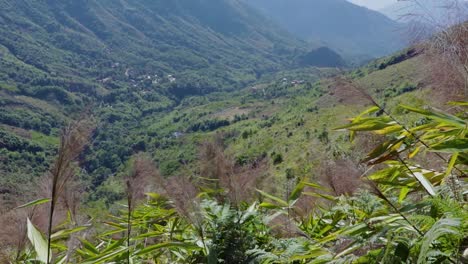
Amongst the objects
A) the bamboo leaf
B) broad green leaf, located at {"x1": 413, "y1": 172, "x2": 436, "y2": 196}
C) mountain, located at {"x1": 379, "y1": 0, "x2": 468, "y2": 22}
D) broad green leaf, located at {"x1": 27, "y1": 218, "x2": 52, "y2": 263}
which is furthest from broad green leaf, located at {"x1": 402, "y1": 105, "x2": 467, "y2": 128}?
broad green leaf, located at {"x1": 27, "y1": 218, "x2": 52, "y2": 263}

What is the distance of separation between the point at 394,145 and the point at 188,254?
3.28ft

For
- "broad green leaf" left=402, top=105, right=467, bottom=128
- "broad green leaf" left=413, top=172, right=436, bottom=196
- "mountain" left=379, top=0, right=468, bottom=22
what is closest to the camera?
"broad green leaf" left=402, top=105, right=467, bottom=128

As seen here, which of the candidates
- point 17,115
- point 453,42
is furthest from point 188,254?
point 17,115

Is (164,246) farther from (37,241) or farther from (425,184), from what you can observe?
(425,184)

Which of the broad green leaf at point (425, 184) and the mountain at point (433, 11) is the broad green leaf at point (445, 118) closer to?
the broad green leaf at point (425, 184)

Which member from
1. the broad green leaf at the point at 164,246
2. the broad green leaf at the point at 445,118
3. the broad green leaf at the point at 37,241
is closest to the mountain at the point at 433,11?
the broad green leaf at the point at 445,118

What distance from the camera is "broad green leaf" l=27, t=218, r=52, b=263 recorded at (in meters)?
1.82

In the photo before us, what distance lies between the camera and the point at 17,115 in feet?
300

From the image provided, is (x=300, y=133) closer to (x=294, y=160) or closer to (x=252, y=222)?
(x=294, y=160)

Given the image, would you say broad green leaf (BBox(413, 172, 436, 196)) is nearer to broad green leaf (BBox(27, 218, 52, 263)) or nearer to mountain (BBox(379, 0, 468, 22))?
mountain (BBox(379, 0, 468, 22))

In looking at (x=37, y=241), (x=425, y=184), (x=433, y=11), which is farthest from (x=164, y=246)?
(x=433, y=11)

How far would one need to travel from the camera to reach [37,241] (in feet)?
6.11

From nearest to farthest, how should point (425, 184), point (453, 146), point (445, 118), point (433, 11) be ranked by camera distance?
point (453, 146) → point (445, 118) → point (425, 184) → point (433, 11)

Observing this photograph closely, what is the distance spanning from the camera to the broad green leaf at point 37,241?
5.96ft
